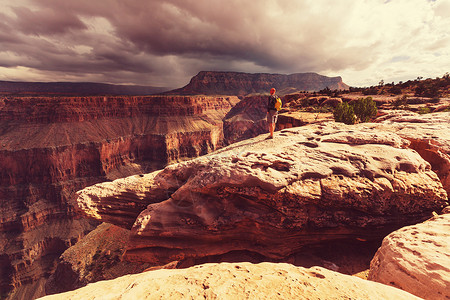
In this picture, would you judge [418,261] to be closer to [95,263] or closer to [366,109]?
[366,109]

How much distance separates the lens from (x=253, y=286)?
3.64 metres

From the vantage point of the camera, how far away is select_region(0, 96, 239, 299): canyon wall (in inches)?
1579

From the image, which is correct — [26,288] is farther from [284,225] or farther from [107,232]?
[284,225]

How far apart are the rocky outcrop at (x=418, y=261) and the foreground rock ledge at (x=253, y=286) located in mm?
900

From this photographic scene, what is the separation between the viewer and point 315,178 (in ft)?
24.8

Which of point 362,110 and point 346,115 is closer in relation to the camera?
point 346,115

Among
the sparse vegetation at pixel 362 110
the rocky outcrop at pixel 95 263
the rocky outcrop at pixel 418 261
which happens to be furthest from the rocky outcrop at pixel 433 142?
the rocky outcrop at pixel 95 263

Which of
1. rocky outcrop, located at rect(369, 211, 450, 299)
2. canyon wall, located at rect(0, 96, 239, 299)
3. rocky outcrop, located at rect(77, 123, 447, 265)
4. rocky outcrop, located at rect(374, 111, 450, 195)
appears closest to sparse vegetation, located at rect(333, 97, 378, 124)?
rocky outcrop, located at rect(374, 111, 450, 195)

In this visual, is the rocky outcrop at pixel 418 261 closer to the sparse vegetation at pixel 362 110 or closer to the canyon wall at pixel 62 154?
the sparse vegetation at pixel 362 110

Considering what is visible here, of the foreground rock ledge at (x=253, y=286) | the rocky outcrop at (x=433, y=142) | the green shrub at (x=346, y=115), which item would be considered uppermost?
the green shrub at (x=346, y=115)

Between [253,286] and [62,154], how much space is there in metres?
73.0

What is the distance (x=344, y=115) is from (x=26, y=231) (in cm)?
6828

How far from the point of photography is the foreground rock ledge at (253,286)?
11.3 feet

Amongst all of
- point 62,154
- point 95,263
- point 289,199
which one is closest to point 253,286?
point 289,199
